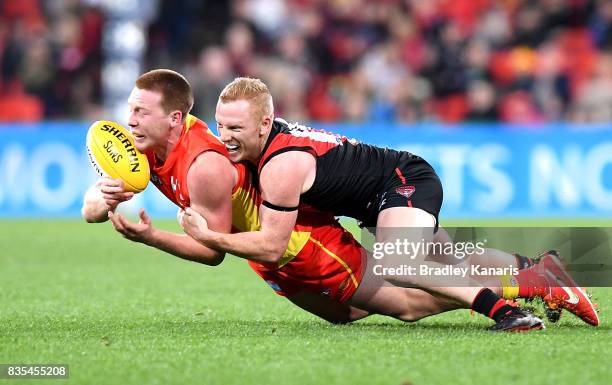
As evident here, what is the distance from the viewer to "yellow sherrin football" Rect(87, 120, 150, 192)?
6534 mm

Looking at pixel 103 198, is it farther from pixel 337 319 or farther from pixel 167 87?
pixel 337 319

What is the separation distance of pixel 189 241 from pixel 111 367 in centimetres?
120

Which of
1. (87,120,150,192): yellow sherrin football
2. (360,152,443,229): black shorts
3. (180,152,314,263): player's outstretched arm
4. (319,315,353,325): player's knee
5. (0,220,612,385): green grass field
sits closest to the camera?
(0,220,612,385): green grass field

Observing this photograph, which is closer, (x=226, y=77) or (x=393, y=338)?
(x=393, y=338)

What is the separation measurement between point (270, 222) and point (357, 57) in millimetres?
11832

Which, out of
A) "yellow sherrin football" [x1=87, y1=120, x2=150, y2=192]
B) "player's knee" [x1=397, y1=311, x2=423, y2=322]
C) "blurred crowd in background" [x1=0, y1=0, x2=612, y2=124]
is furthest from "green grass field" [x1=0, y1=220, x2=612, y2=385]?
"blurred crowd in background" [x1=0, y1=0, x2=612, y2=124]

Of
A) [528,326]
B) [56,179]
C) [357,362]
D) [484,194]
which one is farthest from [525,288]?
[56,179]

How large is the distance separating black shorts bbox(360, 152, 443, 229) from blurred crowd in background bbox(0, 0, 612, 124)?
983 cm

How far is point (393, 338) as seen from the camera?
20.7 feet

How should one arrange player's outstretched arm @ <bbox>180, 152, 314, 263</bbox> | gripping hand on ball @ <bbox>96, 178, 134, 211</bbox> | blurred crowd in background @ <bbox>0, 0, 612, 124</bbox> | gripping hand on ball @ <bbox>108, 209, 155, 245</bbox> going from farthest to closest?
blurred crowd in background @ <bbox>0, 0, 612, 124</bbox>, gripping hand on ball @ <bbox>96, 178, 134, 211</bbox>, player's outstretched arm @ <bbox>180, 152, 314, 263</bbox>, gripping hand on ball @ <bbox>108, 209, 155, 245</bbox>

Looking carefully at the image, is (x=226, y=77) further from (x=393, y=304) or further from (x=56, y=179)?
(x=393, y=304)

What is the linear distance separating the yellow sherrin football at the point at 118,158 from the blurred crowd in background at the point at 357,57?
990 centimetres

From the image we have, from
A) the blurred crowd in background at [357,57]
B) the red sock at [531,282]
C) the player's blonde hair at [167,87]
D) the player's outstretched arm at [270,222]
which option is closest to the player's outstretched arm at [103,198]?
the player's outstretched arm at [270,222]

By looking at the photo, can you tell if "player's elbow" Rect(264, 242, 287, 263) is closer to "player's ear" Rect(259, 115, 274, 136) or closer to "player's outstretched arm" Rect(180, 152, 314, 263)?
"player's outstretched arm" Rect(180, 152, 314, 263)
